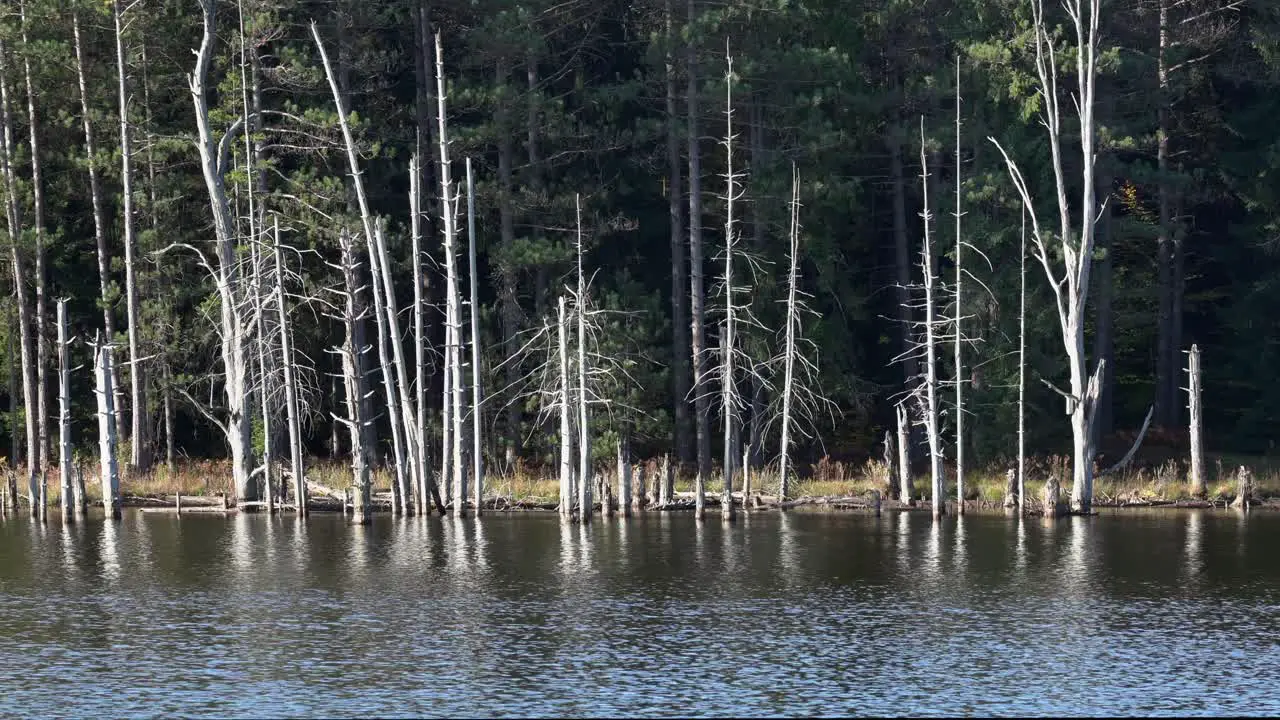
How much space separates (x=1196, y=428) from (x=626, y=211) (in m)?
19.0

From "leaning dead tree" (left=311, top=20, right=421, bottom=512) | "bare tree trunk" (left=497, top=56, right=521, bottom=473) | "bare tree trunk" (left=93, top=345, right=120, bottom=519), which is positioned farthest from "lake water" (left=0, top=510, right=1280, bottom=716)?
"bare tree trunk" (left=497, top=56, right=521, bottom=473)

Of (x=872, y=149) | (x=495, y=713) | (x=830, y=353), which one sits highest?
(x=872, y=149)

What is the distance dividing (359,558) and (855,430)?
72.7 ft

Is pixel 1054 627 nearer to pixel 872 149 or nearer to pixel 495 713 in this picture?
pixel 495 713

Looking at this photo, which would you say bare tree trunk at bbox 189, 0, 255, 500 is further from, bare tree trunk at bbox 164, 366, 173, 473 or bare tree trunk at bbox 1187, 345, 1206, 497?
bare tree trunk at bbox 1187, 345, 1206, 497

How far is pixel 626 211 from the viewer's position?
178 feet

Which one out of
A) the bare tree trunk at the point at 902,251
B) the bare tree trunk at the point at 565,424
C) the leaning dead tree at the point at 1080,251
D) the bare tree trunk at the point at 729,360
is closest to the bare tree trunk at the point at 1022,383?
the leaning dead tree at the point at 1080,251

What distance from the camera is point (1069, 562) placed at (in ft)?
115

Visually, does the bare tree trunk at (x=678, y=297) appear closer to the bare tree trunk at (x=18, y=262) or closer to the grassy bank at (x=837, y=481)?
the grassy bank at (x=837, y=481)

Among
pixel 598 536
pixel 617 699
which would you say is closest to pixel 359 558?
pixel 598 536

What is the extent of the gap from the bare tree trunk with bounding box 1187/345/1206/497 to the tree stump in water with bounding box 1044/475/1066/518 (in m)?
4.46

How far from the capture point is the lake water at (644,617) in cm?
2328

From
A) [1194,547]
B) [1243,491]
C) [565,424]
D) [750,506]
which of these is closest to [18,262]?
[565,424]

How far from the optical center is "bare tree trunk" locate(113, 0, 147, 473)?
46.0 meters
